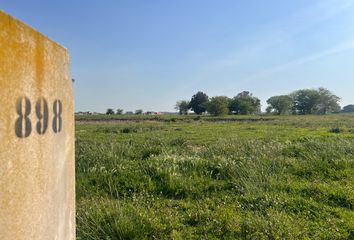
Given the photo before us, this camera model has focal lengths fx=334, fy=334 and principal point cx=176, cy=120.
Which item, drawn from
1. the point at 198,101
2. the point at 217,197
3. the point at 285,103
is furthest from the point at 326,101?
the point at 217,197

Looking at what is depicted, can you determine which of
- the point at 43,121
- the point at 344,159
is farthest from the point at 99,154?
the point at 43,121

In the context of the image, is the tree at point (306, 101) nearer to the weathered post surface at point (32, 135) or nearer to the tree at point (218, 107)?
the tree at point (218, 107)

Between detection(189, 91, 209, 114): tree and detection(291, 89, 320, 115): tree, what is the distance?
34.7m

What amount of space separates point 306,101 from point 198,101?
3957cm

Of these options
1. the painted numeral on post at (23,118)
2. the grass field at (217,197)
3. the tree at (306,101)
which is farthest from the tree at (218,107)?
the painted numeral on post at (23,118)

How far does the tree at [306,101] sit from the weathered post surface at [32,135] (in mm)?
127451

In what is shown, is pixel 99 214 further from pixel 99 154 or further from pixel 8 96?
pixel 99 154

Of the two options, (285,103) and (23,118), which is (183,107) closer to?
(285,103)

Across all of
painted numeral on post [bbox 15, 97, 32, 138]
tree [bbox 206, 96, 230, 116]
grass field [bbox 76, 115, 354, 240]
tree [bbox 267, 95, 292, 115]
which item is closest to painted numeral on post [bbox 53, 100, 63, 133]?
painted numeral on post [bbox 15, 97, 32, 138]

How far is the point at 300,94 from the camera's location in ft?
408

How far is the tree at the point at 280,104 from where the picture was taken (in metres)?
117

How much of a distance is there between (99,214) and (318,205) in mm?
3780

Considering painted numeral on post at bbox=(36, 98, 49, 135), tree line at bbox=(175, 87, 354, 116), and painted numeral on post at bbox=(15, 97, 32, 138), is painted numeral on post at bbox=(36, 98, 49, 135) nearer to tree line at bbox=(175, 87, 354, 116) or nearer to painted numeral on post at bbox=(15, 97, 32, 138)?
painted numeral on post at bbox=(15, 97, 32, 138)

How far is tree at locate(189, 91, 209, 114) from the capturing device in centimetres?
11579
